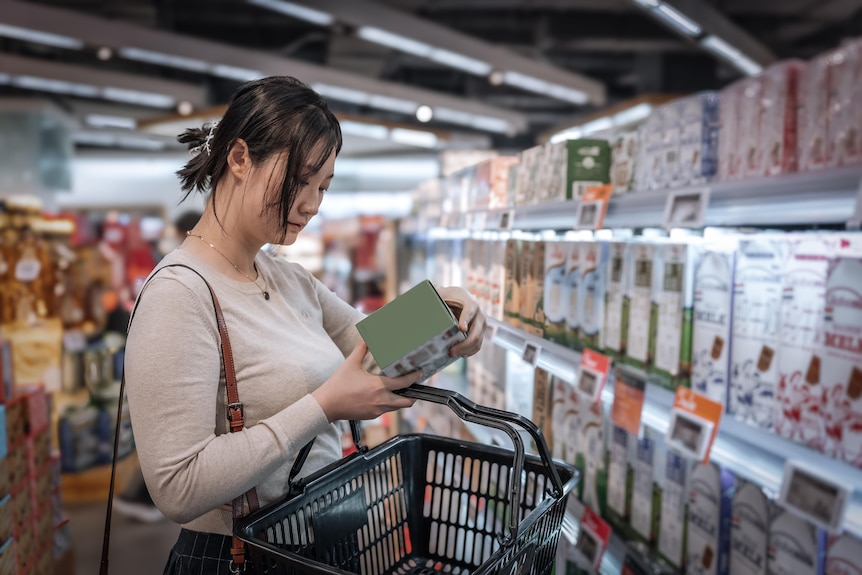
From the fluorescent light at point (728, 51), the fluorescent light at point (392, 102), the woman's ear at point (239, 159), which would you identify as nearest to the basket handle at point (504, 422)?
the woman's ear at point (239, 159)

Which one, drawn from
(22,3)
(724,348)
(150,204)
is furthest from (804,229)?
(150,204)

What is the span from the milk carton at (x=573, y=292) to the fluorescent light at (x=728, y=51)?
3995 millimetres

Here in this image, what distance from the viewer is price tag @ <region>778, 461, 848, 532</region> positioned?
915 millimetres

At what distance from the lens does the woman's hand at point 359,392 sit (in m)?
1.11

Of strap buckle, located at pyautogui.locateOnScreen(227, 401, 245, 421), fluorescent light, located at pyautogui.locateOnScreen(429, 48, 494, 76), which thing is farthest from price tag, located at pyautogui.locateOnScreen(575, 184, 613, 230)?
fluorescent light, located at pyautogui.locateOnScreen(429, 48, 494, 76)

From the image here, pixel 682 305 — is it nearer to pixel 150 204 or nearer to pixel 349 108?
pixel 349 108

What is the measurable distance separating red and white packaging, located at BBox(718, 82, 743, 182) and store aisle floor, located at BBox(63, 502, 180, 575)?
3.67 meters

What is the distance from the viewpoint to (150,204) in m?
12.2

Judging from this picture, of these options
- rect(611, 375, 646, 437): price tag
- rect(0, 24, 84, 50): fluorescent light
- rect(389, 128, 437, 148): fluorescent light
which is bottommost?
rect(611, 375, 646, 437): price tag

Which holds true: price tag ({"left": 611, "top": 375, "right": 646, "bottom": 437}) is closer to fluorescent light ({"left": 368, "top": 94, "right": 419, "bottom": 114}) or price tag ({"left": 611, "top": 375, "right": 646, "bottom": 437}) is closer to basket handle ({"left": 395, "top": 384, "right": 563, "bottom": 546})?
basket handle ({"left": 395, "top": 384, "right": 563, "bottom": 546})

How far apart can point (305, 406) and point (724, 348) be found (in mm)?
812

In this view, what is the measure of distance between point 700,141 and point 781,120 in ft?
0.71

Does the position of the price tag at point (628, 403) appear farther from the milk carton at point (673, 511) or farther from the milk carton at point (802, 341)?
the milk carton at point (802, 341)

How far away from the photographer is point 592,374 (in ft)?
5.59
